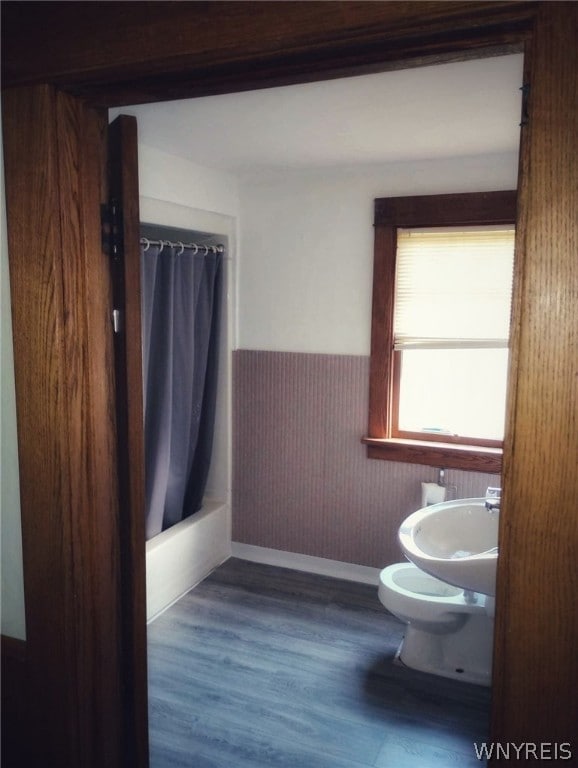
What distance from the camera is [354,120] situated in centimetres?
237

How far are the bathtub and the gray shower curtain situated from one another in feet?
0.32

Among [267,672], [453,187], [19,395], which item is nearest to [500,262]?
[453,187]

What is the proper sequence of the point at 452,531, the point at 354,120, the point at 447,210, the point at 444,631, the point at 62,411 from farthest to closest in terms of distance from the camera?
1. the point at 447,210
2. the point at 444,631
3. the point at 452,531
4. the point at 354,120
5. the point at 62,411

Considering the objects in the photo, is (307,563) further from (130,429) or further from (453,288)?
(130,429)

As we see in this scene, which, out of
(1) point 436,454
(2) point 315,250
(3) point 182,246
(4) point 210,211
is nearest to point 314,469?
(1) point 436,454

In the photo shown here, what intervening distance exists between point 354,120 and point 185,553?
7.78ft

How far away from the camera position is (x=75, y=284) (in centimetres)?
128

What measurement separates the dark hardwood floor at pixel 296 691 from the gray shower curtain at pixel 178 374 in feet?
1.97

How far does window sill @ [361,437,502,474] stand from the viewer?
311 cm

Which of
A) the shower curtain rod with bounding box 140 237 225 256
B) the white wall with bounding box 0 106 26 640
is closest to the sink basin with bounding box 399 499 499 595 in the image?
the white wall with bounding box 0 106 26 640

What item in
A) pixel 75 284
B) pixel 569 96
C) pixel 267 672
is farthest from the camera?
pixel 267 672

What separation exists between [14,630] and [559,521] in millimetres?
1194

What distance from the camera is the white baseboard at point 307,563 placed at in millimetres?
3539

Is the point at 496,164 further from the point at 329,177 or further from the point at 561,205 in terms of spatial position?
the point at 561,205
